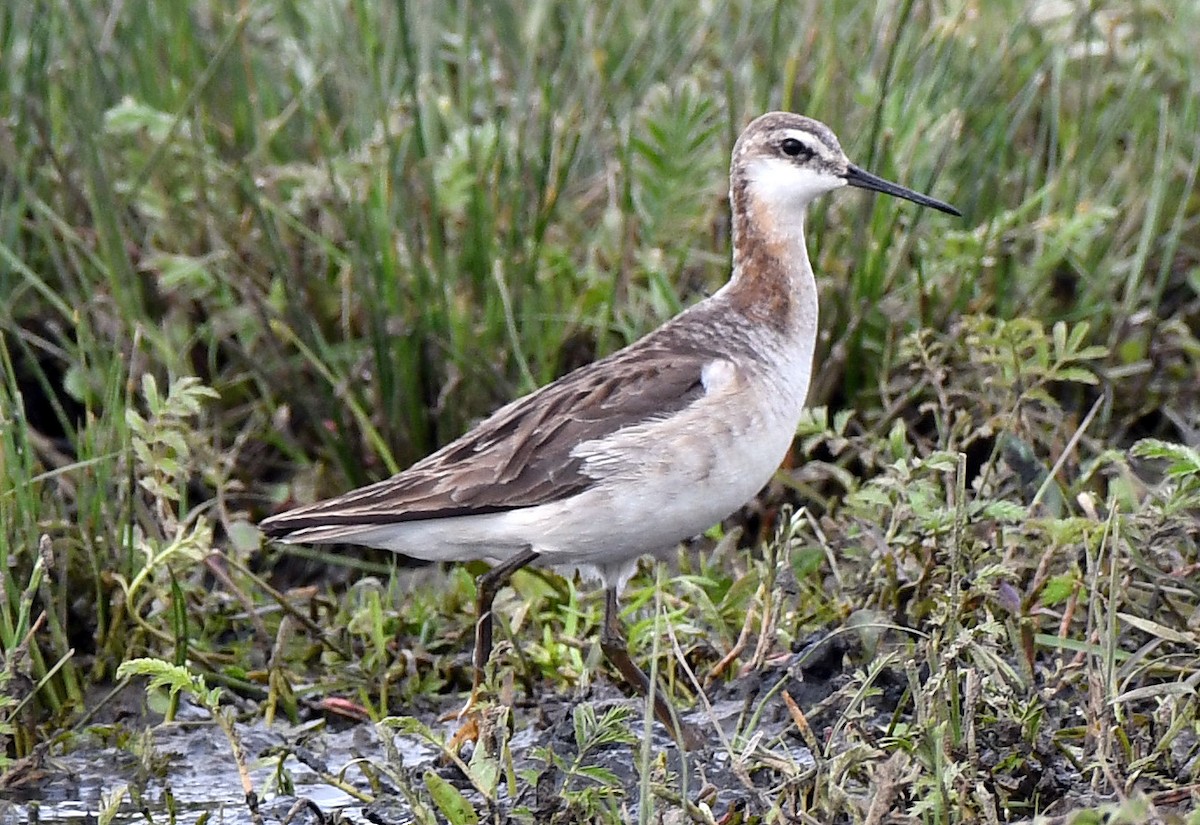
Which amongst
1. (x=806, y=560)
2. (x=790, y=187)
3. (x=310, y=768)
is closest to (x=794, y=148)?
(x=790, y=187)

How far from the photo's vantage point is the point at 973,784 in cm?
328

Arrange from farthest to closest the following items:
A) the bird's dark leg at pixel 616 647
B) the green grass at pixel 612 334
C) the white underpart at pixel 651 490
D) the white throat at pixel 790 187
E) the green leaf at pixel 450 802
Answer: the white throat at pixel 790 187 → the bird's dark leg at pixel 616 647 → the white underpart at pixel 651 490 → the green grass at pixel 612 334 → the green leaf at pixel 450 802

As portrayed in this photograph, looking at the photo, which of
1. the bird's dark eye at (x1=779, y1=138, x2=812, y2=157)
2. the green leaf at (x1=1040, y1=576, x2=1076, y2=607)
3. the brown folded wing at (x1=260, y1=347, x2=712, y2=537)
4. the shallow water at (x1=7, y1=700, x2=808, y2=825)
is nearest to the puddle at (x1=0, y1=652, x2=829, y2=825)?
the shallow water at (x1=7, y1=700, x2=808, y2=825)

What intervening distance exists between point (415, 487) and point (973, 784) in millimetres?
1594

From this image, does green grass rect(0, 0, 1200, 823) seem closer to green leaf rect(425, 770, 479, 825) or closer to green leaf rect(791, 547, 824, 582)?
green leaf rect(791, 547, 824, 582)

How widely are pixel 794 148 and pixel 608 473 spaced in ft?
3.64

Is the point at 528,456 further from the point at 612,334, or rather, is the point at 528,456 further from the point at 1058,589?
the point at 612,334

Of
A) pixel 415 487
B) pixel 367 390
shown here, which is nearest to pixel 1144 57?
pixel 367 390

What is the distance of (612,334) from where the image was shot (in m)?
5.82

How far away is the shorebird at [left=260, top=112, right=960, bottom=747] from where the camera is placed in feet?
13.9

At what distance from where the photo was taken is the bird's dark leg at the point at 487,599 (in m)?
4.36

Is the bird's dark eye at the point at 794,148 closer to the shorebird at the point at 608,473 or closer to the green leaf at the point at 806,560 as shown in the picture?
the shorebird at the point at 608,473

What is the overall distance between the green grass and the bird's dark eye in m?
0.55

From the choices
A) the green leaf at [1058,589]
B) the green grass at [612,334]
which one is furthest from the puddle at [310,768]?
the green leaf at [1058,589]
